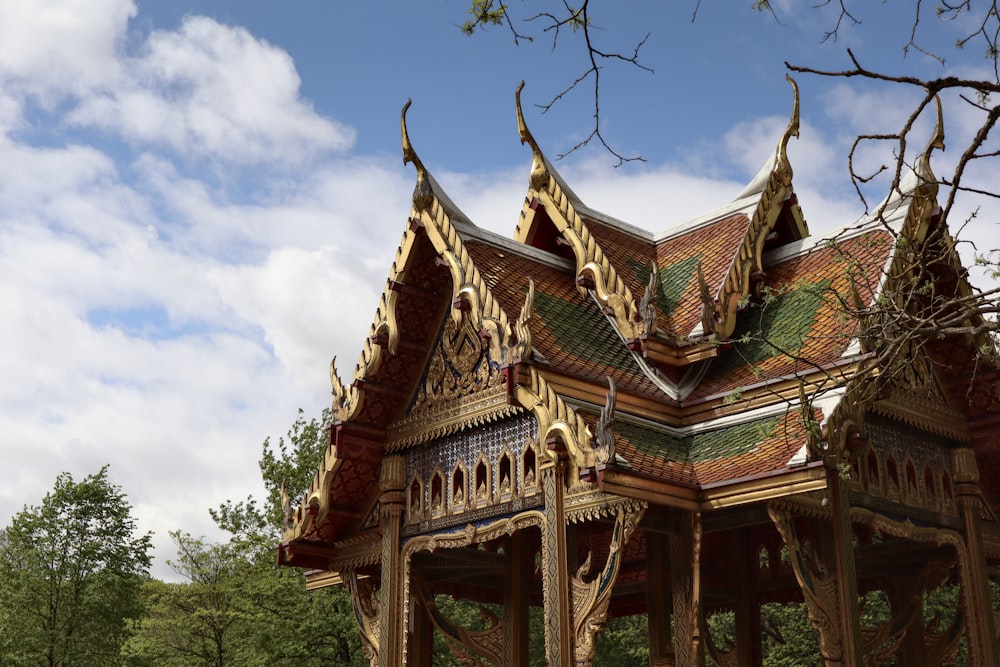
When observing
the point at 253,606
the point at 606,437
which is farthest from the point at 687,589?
the point at 253,606

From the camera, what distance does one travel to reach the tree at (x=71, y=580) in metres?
27.8

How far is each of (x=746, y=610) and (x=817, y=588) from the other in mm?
3727

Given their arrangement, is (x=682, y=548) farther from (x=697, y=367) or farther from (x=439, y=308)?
(x=439, y=308)

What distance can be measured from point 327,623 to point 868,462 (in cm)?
1464

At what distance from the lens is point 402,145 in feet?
38.4

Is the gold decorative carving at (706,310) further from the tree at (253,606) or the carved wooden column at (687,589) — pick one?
the tree at (253,606)

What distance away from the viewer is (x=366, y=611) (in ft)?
38.9

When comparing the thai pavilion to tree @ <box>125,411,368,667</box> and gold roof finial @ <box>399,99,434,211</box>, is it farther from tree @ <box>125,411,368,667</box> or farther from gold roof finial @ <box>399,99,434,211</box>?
tree @ <box>125,411,368,667</box>

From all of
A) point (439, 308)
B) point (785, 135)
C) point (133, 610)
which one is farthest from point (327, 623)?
point (785, 135)

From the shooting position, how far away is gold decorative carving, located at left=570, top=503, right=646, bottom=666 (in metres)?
9.22

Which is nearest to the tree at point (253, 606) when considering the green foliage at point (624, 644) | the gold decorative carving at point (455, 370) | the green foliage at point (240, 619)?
the green foliage at point (240, 619)

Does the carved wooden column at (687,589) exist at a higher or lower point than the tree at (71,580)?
lower

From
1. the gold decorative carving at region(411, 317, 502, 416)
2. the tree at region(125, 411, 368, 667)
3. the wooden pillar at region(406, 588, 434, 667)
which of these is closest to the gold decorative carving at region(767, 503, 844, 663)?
the gold decorative carving at region(411, 317, 502, 416)

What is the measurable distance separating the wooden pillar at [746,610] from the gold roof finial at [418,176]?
4997 millimetres
